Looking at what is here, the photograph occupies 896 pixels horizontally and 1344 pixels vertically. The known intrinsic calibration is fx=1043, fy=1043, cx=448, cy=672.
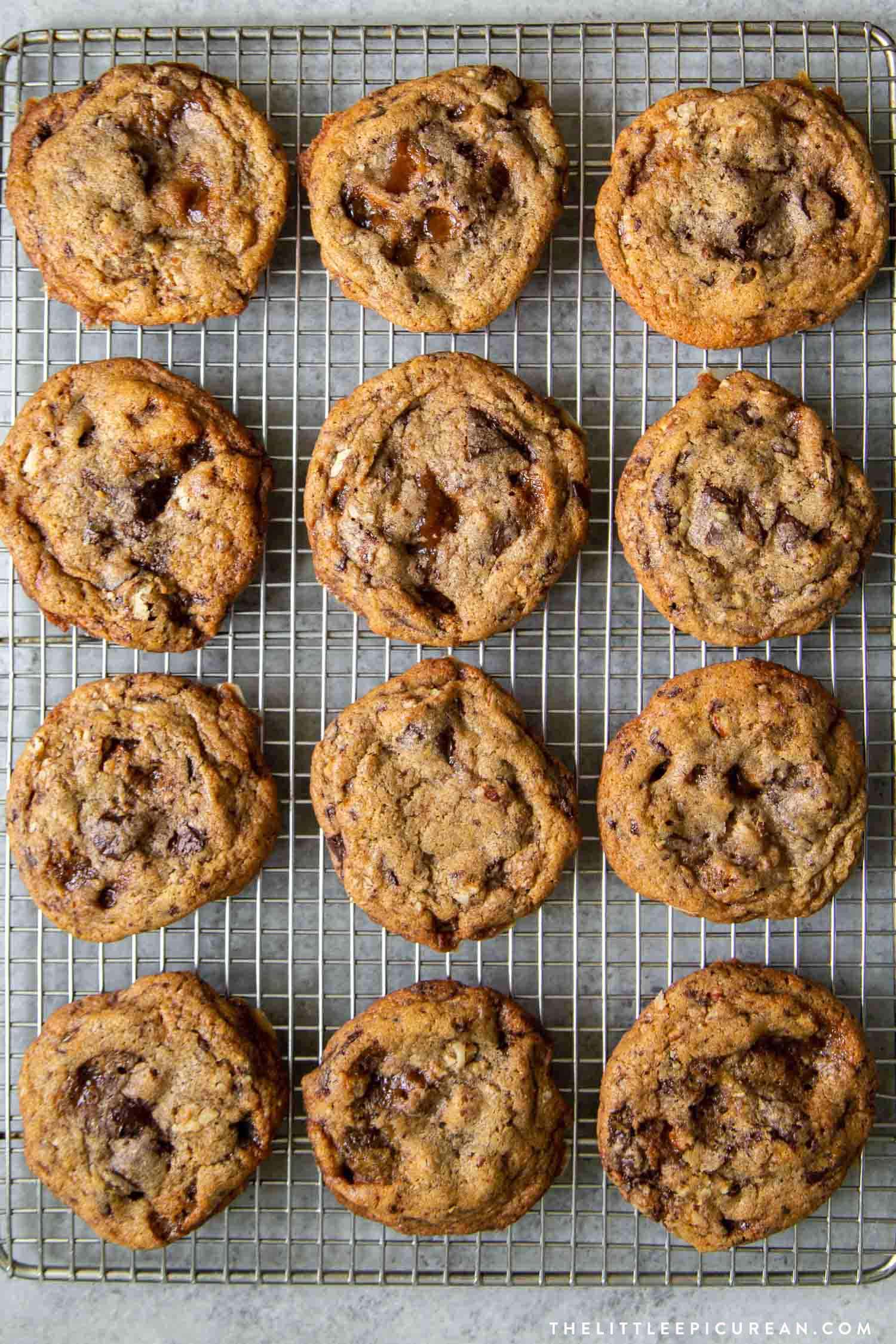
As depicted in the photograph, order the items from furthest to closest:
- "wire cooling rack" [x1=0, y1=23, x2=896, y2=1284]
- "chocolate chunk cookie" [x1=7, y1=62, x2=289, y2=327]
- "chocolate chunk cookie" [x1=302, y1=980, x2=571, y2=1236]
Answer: "wire cooling rack" [x1=0, y1=23, x2=896, y2=1284] → "chocolate chunk cookie" [x1=7, y1=62, x2=289, y2=327] → "chocolate chunk cookie" [x1=302, y1=980, x2=571, y2=1236]

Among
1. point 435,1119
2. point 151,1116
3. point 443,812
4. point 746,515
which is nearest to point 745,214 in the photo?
point 746,515

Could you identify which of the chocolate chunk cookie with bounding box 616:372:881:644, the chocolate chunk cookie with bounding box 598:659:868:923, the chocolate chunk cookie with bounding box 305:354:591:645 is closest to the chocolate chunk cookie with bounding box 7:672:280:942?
the chocolate chunk cookie with bounding box 305:354:591:645

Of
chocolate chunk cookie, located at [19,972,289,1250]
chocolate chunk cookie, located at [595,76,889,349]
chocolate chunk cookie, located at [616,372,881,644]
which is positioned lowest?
chocolate chunk cookie, located at [19,972,289,1250]

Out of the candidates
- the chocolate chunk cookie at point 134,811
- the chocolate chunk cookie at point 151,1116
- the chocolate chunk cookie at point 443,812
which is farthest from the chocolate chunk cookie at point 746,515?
the chocolate chunk cookie at point 151,1116

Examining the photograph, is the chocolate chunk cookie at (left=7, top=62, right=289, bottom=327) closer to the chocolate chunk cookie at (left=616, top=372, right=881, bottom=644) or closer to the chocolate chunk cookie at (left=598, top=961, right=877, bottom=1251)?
the chocolate chunk cookie at (left=616, top=372, right=881, bottom=644)

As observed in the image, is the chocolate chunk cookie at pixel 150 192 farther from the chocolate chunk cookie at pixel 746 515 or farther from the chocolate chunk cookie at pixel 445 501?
the chocolate chunk cookie at pixel 746 515

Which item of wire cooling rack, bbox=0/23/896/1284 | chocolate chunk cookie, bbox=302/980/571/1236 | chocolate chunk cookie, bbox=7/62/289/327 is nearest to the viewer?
chocolate chunk cookie, bbox=302/980/571/1236

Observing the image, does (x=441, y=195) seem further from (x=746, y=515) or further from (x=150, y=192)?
(x=746, y=515)
